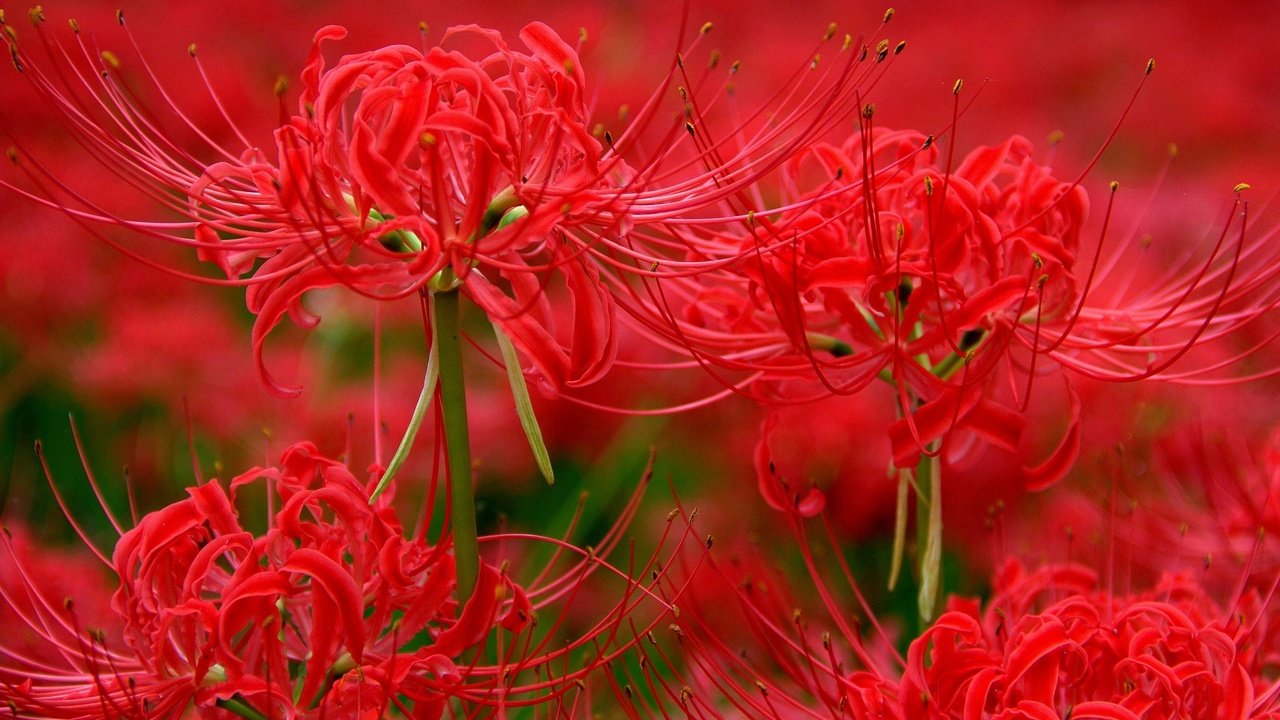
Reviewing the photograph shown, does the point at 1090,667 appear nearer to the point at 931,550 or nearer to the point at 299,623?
the point at 931,550

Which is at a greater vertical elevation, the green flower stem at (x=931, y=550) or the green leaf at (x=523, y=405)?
the green leaf at (x=523, y=405)

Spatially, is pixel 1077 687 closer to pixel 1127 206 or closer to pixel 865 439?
pixel 865 439

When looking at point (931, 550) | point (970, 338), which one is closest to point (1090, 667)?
point (931, 550)

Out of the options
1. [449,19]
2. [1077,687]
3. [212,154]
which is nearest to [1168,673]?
[1077,687]

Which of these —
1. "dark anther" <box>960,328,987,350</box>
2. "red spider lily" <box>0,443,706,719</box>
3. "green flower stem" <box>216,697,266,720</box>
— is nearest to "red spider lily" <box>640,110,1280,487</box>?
"dark anther" <box>960,328,987,350</box>

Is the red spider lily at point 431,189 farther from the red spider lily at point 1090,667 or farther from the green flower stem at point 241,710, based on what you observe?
the red spider lily at point 1090,667

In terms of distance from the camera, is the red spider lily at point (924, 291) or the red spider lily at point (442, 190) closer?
the red spider lily at point (442, 190)

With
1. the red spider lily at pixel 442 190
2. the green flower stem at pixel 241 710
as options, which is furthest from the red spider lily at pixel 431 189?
the green flower stem at pixel 241 710
